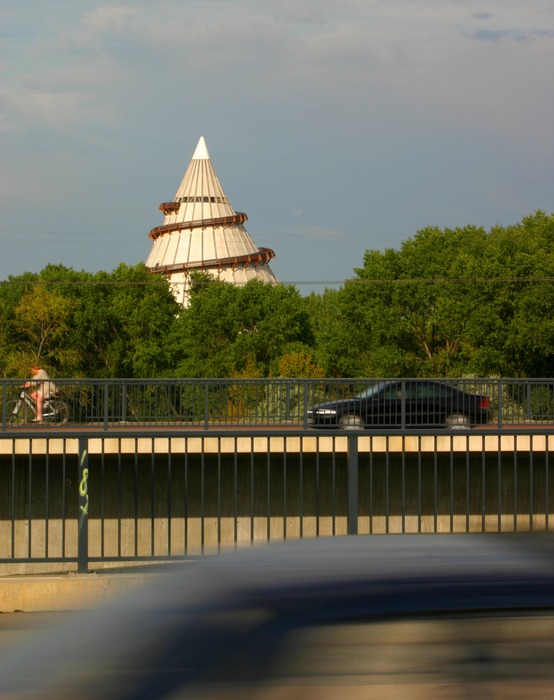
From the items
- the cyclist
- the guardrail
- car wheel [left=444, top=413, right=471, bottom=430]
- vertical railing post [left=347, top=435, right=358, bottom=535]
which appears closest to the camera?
vertical railing post [left=347, top=435, right=358, bottom=535]

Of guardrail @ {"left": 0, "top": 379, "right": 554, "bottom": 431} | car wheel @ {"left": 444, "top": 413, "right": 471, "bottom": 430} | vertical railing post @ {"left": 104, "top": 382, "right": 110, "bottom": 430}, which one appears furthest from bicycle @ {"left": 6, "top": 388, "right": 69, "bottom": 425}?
car wheel @ {"left": 444, "top": 413, "right": 471, "bottom": 430}

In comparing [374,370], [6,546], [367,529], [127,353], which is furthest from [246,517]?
[127,353]

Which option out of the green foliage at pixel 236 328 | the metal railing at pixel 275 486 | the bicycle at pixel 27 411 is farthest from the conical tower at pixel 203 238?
the metal railing at pixel 275 486

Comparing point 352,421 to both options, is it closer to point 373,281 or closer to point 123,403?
point 123,403

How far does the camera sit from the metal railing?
9.46 m

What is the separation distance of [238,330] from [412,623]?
7759cm

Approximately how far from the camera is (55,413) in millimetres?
14977

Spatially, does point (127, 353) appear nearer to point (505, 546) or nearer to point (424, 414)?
point (424, 414)

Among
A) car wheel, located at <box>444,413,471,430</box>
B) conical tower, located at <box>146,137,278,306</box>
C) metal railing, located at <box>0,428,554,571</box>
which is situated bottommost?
metal railing, located at <box>0,428,554,571</box>

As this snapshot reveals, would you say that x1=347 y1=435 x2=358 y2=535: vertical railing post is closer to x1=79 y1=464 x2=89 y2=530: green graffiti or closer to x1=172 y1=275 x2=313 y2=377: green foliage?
x1=79 y1=464 x2=89 y2=530: green graffiti

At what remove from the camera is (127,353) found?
85125 mm

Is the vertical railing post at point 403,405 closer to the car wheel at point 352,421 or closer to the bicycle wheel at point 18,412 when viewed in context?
the car wheel at point 352,421

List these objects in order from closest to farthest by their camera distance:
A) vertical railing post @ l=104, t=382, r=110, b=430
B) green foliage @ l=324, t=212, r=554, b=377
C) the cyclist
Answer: the cyclist → vertical railing post @ l=104, t=382, r=110, b=430 → green foliage @ l=324, t=212, r=554, b=377

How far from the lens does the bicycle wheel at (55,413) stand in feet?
48.8
